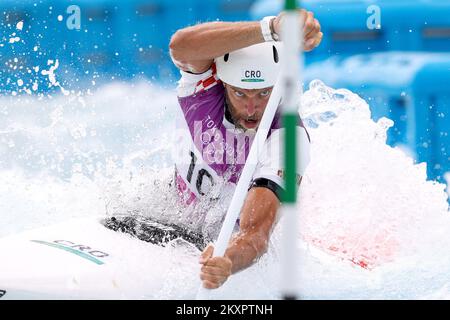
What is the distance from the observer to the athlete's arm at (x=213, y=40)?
164 centimetres

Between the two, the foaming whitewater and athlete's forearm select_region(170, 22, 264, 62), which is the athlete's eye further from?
the foaming whitewater

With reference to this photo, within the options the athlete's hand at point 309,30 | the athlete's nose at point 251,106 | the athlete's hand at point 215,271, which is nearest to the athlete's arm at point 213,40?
the athlete's hand at point 309,30

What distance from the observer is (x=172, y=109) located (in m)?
3.43

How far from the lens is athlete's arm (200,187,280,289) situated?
63.4 inches

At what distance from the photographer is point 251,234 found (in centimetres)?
173

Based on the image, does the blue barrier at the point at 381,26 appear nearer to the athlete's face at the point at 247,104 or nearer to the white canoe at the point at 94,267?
the athlete's face at the point at 247,104

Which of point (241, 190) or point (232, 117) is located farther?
point (232, 117)

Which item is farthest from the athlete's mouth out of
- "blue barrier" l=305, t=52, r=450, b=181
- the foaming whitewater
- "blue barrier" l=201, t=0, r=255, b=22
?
"blue barrier" l=201, t=0, r=255, b=22

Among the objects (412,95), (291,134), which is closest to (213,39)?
(291,134)

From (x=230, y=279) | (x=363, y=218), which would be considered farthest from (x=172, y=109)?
(x=230, y=279)

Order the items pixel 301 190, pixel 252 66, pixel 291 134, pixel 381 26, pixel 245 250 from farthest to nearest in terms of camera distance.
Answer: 1. pixel 381 26
2. pixel 301 190
3. pixel 252 66
4. pixel 245 250
5. pixel 291 134

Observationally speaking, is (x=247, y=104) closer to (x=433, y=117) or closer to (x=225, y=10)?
(x=433, y=117)

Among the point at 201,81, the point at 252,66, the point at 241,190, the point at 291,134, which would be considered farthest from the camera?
the point at 201,81

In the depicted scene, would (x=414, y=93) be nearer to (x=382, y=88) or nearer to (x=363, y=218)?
(x=382, y=88)
